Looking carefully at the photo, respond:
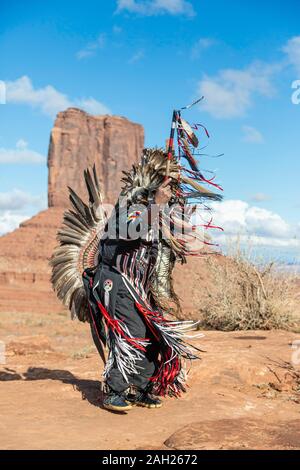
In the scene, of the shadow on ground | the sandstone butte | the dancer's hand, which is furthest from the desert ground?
the sandstone butte

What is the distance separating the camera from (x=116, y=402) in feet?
15.4

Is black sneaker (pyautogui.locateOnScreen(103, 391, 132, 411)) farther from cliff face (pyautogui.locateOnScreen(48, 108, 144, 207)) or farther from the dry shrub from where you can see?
cliff face (pyautogui.locateOnScreen(48, 108, 144, 207))

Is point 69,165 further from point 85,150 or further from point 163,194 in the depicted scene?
point 163,194

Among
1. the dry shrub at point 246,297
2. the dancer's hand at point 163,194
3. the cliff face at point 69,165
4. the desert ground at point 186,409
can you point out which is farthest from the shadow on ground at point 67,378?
the cliff face at point 69,165

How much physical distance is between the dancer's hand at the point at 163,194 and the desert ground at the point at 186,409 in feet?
6.27

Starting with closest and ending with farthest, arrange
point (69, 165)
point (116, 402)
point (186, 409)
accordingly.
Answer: point (116, 402)
point (186, 409)
point (69, 165)

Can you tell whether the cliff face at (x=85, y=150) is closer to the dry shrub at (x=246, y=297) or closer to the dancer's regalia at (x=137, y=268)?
the dry shrub at (x=246, y=297)

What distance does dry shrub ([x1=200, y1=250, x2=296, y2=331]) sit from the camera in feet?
35.6

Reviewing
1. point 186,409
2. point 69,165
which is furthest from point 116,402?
point 69,165

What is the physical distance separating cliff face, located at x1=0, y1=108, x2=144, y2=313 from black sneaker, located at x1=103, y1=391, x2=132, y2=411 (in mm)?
52418

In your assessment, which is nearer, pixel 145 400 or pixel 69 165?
pixel 145 400

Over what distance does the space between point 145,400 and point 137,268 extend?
1253mm
